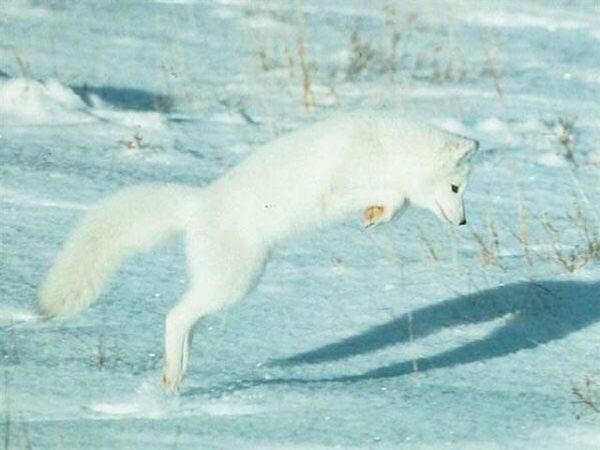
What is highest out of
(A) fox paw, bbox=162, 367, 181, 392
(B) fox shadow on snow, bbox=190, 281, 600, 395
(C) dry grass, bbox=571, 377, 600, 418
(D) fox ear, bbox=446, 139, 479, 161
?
(D) fox ear, bbox=446, 139, 479, 161

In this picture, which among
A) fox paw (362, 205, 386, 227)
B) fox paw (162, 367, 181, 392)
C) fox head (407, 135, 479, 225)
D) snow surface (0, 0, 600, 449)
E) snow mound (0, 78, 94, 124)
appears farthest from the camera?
snow mound (0, 78, 94, 124)

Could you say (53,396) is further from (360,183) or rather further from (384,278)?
(384,278)

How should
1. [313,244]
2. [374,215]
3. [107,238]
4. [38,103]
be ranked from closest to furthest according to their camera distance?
[107,238], [374,215], [313,244], [38,103]

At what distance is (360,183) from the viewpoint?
420 cm

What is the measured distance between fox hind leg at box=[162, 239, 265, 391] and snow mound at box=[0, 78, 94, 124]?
274cm

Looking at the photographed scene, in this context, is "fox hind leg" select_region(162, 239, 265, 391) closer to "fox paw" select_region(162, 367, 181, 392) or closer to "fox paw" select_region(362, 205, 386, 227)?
"fox paw" select_region(162, 367, 181, 392)

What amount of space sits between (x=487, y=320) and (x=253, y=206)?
1.06 meters

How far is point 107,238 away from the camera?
3969mm

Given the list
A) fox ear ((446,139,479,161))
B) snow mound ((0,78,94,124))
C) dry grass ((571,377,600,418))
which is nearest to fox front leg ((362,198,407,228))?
fox ear ((446,139,479,161))

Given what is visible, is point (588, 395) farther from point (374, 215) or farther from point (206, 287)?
point (206, 287)

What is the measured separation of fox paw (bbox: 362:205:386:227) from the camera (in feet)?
13.8

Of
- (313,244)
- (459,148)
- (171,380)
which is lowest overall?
(313,244)

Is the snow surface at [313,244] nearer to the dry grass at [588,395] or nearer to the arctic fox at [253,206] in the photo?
the dry grass at [588,395]

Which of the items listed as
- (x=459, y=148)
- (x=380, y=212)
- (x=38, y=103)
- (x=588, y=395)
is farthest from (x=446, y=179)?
(x=38, y=103)
